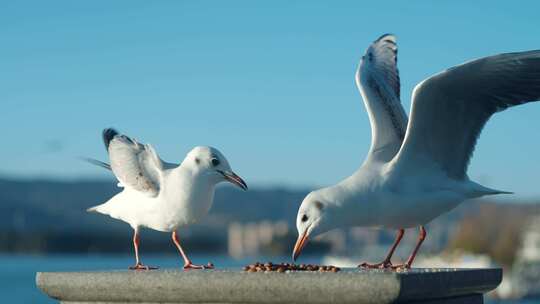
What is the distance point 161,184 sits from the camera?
23.2 ft


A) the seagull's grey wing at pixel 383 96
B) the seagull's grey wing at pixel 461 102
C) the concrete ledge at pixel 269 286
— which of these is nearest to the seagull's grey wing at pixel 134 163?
the concrete ledge at pixel 269 286

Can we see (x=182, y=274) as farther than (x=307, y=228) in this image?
No

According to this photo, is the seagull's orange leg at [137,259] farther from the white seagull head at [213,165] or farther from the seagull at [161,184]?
the white seagull head at [213,165]

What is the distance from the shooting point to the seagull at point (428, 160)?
6363 millimetres

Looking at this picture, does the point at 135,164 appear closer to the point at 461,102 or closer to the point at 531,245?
the point at 461,102

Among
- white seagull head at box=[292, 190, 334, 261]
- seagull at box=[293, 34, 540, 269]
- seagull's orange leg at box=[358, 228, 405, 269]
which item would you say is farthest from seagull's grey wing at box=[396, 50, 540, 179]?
white seagull head at box=[292, 190, 334, 261]

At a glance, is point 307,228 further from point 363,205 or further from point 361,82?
point 361,82

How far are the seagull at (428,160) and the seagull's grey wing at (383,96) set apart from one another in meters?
0.02

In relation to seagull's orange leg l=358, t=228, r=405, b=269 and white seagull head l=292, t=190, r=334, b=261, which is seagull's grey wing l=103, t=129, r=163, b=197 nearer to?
white seagull head l=292, t=190, r=334, b=261

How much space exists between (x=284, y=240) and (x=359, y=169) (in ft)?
468

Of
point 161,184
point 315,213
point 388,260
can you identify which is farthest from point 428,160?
point 161,184

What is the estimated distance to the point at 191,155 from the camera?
22.4 feet

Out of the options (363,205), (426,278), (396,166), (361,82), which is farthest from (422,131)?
(426,278)

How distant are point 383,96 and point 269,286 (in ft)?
9.97
